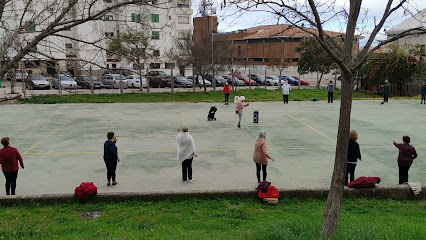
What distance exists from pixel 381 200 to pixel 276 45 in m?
64.5

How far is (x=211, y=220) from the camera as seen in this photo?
7805mm

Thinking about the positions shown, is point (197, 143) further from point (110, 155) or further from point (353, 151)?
point (353, 151)

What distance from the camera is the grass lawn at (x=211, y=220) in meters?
6.73

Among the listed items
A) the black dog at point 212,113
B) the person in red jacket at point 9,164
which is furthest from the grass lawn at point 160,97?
the person in red jacket at point 9,164

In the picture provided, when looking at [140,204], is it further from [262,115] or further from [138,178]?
[262,115]

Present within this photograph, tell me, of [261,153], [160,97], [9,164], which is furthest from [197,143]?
[160,97]

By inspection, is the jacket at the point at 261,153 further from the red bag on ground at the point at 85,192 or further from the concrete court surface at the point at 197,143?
the red bag on ground at the point at 85,192

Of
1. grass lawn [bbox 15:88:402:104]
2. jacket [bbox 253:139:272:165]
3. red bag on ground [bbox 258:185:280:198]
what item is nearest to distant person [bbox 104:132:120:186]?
jacket [bbox 253:139:272:165]

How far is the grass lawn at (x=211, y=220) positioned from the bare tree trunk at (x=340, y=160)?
0.93ft

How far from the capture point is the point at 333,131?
17.4 metres

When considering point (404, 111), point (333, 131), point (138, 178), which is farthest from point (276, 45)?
point (138, 178)

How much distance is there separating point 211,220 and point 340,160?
294cm

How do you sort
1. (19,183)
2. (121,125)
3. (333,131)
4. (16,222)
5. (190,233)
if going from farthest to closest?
(121,125), (333,131), (19,183), (16,222), (190,233)

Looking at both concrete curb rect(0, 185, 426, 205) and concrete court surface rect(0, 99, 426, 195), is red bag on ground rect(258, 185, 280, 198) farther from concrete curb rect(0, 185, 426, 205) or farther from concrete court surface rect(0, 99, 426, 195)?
concrete court surface rect(0, 99, 426, 195)
